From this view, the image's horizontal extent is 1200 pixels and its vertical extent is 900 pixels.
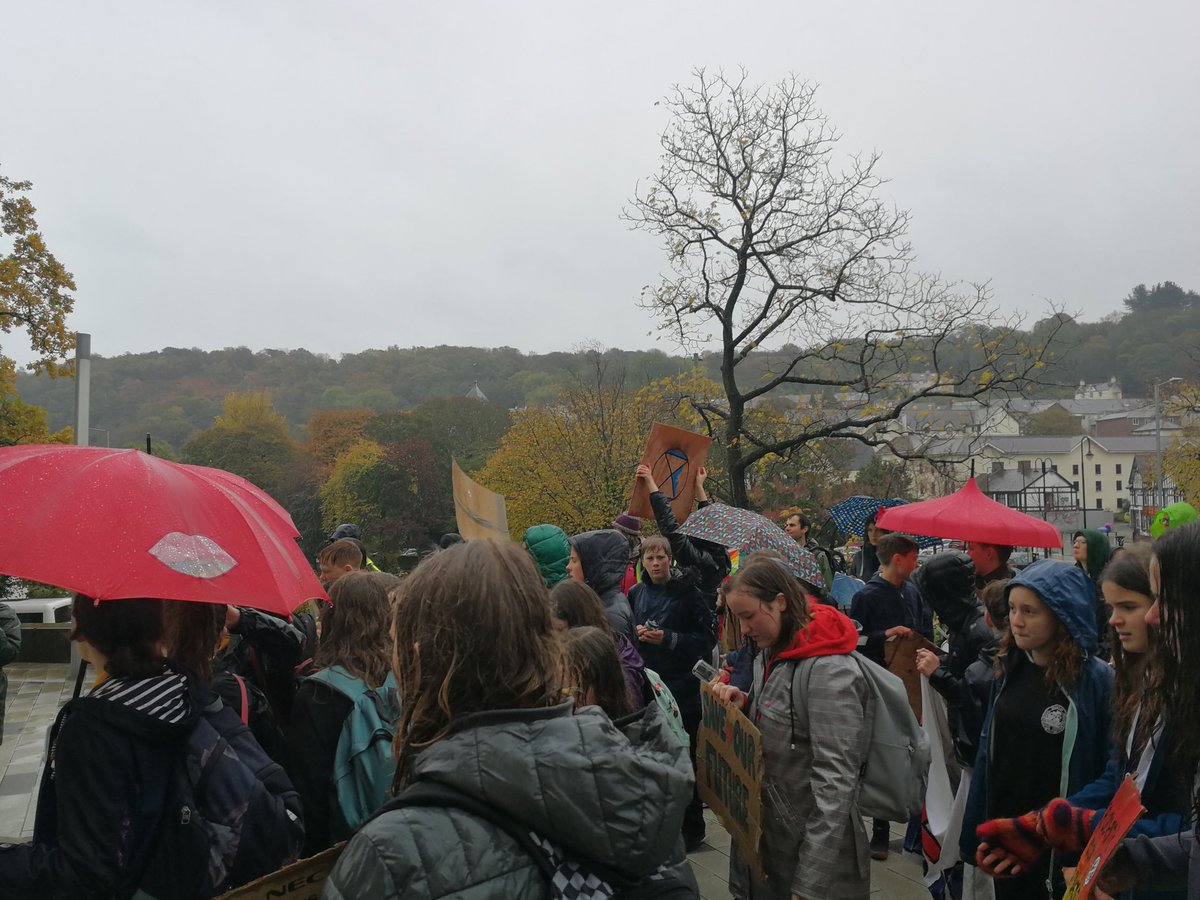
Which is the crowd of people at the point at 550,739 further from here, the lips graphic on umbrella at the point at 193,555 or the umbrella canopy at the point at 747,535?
the umbrella canopy at the point at 747,535

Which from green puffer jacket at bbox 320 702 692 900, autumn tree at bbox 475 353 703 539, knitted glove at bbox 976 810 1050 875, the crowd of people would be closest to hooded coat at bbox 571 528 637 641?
the crowd of people

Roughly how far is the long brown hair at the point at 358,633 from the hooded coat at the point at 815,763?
1.39 meters

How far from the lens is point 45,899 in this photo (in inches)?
76.3

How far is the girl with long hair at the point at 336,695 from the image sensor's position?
279 cm

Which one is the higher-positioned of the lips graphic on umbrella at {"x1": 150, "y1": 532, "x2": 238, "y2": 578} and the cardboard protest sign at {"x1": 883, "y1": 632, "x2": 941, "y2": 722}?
the lips graphic on umbrella at {"x1": 150, "y1": 532, "x2": 238, "y2": 578}

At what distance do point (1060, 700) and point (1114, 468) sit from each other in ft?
309

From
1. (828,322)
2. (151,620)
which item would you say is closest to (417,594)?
(151,620)

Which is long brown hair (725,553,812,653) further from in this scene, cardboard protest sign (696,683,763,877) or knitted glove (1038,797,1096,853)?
knitted glove (1038,797,1096,853)

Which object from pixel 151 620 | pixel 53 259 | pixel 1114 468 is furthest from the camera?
pixel 1114 468

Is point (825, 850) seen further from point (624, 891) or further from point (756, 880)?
point (624, 891)

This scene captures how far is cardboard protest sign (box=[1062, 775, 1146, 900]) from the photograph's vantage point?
2.05 m

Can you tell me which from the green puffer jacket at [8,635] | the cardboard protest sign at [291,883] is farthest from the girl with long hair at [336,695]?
the green puffer jacket at [8,635]

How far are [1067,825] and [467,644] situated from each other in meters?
2.00

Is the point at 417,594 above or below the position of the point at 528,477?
above
